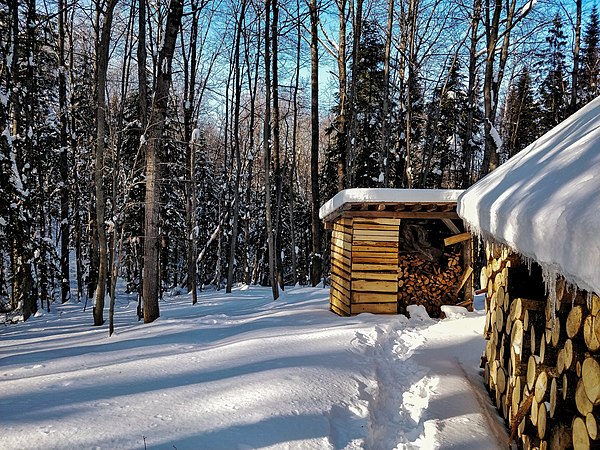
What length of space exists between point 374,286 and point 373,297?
8.8 inches

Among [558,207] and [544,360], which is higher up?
[558,207]

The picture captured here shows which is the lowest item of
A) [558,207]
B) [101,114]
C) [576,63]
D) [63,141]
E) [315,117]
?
[558,207]

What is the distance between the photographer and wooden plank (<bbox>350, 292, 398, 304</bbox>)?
8234 mm

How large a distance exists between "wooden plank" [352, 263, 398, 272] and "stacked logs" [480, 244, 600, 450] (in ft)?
12.3

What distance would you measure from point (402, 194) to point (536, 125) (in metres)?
21.5

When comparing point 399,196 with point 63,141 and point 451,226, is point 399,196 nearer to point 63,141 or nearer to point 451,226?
point 451,226

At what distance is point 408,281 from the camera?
868 cm

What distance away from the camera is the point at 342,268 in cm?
896

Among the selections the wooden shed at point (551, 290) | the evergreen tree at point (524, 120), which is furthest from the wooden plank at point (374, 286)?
the evergreen tree at point (524, 120)

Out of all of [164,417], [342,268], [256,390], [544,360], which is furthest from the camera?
[342,268]

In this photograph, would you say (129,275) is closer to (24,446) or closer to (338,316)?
(338,316)

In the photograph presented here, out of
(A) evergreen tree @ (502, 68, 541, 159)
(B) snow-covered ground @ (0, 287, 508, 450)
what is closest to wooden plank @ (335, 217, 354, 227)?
(B) snow-covered ground @ (0, 287, 508, 450)

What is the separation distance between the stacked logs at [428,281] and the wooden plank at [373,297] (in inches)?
12.0

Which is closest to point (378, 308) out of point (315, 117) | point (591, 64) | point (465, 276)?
point (465, 276)
